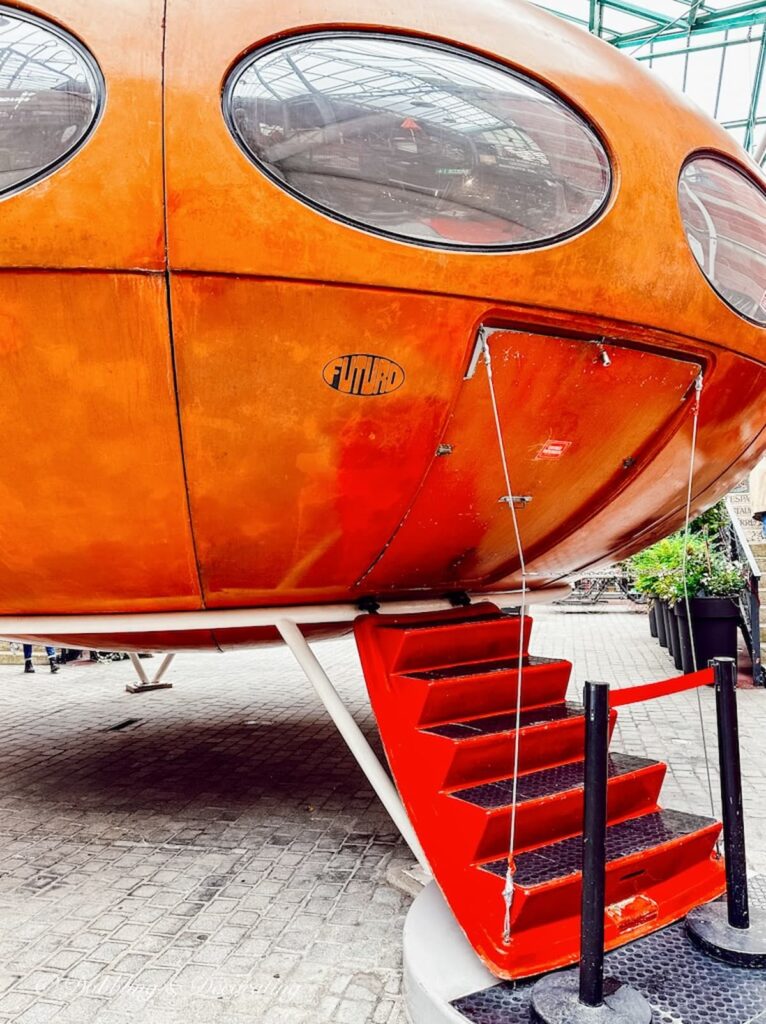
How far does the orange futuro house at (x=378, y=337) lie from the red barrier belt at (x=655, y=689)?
0.60 m

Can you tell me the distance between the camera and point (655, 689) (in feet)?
8.70

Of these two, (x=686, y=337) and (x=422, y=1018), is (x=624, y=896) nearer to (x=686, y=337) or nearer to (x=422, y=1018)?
(x=422, y=1018)

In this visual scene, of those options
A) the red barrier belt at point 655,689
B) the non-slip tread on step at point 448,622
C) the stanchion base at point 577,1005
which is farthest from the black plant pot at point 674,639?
the stanchion base at point 577,1005

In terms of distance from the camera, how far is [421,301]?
2.75 m

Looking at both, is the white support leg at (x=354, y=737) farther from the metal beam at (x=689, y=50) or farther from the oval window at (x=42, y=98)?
the metal beam at (x=689, y=50)

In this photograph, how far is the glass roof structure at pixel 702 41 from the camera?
19.3 m

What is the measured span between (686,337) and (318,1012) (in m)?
2.92

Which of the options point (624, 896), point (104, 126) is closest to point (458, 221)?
point (104, 126)

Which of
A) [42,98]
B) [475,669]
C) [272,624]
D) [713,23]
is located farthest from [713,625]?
[713,23]

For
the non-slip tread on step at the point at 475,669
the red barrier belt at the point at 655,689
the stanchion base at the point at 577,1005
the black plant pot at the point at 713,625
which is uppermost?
the red barrier belt at the point at 655,689

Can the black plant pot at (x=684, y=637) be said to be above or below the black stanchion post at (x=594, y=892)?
below

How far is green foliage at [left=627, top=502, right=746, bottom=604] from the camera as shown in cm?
894

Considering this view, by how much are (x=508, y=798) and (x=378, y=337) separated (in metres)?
1.84

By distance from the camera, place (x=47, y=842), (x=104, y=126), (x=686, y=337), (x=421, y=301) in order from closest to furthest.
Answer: (x=104, y=126) → (x=421, y=301) → (x=686, y=337) → (x=47, y=842)
